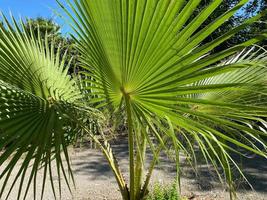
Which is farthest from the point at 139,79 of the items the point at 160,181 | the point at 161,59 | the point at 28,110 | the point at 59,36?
the point at 160,181

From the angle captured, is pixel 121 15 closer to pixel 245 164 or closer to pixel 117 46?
pixel 117 46

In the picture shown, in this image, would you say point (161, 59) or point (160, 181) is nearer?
point (161, 59)

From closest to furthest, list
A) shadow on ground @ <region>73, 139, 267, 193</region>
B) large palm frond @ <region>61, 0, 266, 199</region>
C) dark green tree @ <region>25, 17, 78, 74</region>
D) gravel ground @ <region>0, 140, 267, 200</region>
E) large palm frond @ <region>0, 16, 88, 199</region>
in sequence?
large palm frond @ <region>61, 0, 266, 199</region>
large palm frond @ <region>0, 16, 88, 199</region>
dark green tree @ <region>25, 17, 78, 74</region>
gravel ground @ <region>0, 140, 267, 200</region>
shadow on ground @ <region>73, 139, 267, 193</region>

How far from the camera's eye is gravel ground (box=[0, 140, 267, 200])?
4457 millimetres

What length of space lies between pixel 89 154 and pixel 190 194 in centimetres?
279

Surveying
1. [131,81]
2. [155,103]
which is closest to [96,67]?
[131,81]

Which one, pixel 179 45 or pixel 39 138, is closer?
pixel 179 45

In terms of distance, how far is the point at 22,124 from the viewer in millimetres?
1990

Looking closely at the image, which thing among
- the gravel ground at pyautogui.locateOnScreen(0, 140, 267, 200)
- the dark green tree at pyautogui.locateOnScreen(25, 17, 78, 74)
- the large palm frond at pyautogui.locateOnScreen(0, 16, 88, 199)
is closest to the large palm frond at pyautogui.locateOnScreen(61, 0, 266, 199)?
the large palm frond at pyautogui.locateOnScreen(0, 16, 88, 199)

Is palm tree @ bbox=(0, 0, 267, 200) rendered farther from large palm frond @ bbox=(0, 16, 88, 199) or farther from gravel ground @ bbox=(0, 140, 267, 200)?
gravel ground @ bbox=(0, 140, 267, 200)

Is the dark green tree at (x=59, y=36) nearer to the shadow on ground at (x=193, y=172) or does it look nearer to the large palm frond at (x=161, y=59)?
the large palm frond at (x=161, y=59)

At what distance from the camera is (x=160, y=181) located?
16.3ft

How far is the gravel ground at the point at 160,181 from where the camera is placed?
4457mm

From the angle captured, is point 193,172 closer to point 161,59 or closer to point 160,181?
point 160,181
